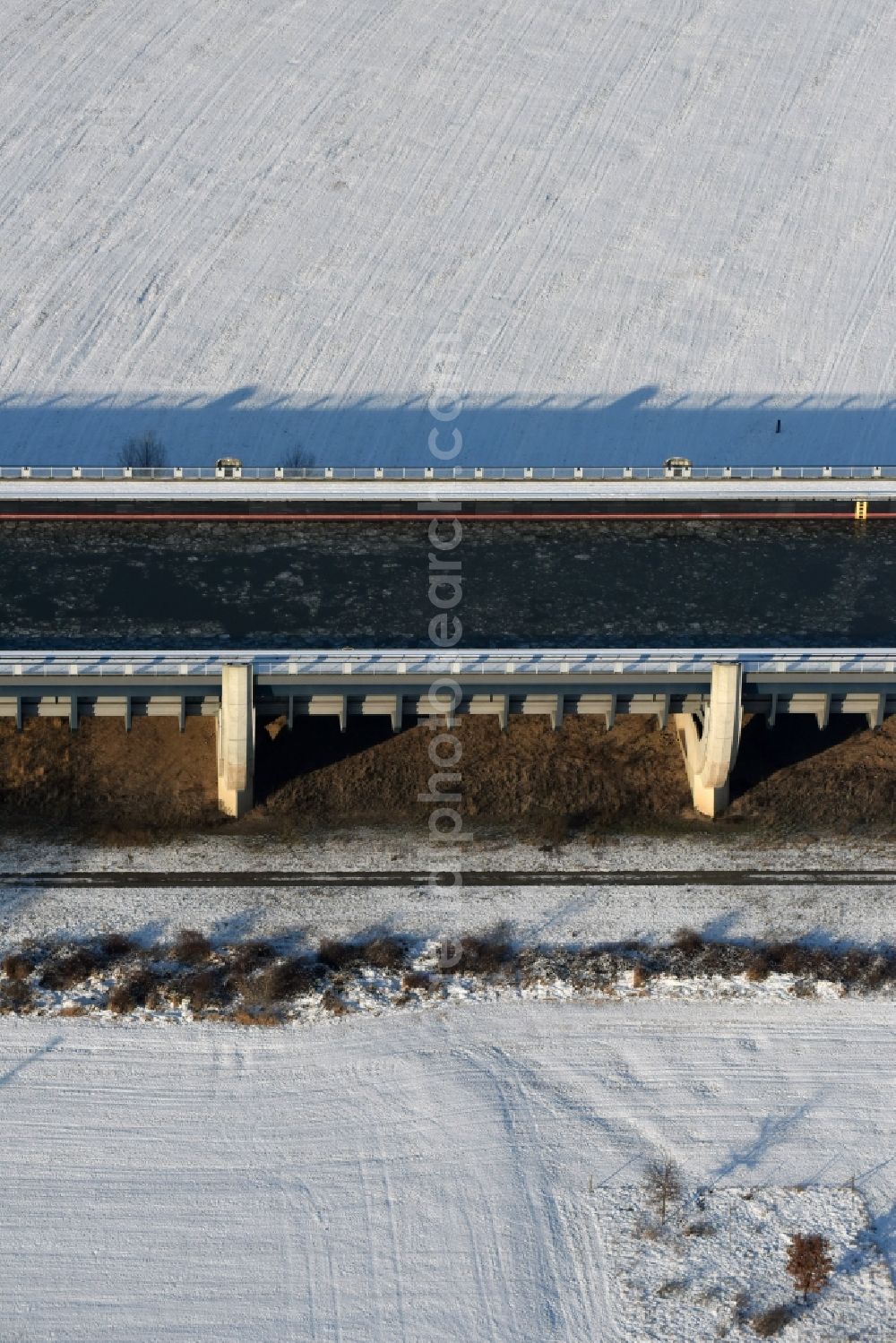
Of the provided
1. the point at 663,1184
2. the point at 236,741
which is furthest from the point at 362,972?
the point at 663,1184

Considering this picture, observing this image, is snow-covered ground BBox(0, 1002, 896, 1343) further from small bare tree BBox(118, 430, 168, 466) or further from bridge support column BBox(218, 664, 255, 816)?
small bare tree BBox(118, 430, 168, 466)

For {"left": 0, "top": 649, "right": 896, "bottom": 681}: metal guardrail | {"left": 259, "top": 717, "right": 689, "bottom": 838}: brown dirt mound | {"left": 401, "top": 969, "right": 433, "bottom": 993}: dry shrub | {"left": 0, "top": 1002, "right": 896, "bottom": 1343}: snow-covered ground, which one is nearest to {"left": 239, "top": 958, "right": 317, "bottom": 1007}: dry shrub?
{"left": 0, "top": 1002, "right": 896, "bottom": 1343}: snow-covered ground

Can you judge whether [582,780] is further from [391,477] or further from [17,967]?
[17,967]

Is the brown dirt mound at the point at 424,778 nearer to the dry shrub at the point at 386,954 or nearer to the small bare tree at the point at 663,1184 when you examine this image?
the dry shrub at the point at 386,954

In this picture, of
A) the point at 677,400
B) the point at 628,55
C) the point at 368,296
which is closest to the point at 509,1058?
Result: the point at 677,400

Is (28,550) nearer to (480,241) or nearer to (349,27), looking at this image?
(480,241)
